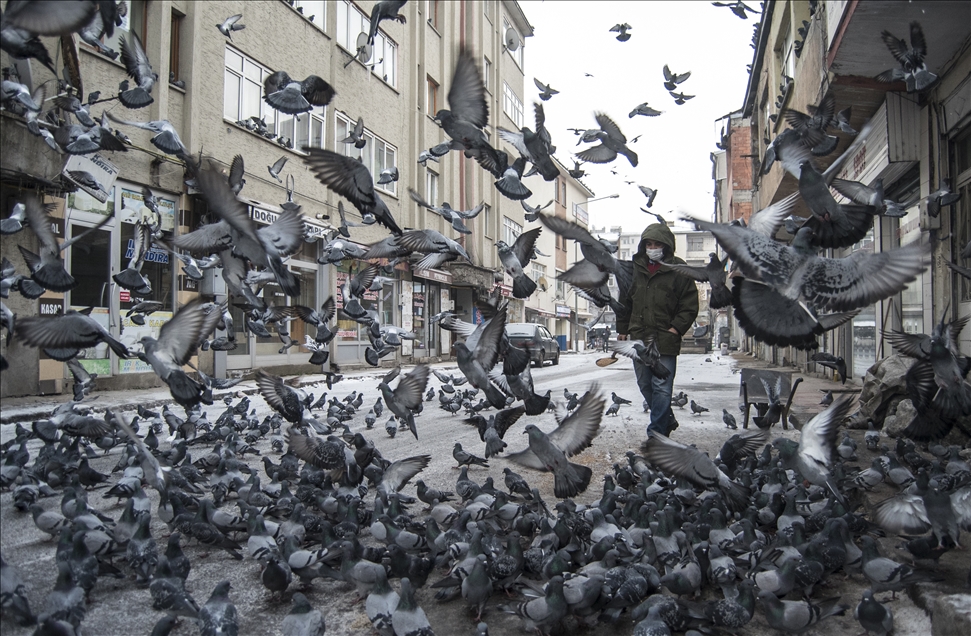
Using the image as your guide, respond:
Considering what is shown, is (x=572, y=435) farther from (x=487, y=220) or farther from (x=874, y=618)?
→ (x=487, y=220)

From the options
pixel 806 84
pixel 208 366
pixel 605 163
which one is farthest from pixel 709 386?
pixel 208 366

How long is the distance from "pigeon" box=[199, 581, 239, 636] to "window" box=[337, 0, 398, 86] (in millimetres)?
16346

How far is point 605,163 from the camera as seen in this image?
21.1 feet

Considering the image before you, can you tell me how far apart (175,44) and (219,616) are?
43.6ft

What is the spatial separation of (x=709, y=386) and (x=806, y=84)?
5.98 m

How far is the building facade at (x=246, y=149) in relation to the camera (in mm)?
9953

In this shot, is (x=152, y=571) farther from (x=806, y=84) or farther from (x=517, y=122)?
(x=517, y=122)

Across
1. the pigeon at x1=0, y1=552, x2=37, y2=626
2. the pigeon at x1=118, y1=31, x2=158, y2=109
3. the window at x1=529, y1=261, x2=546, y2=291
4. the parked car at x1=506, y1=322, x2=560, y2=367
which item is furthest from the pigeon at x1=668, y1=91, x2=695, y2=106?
the window at x1=529, y1=261, x2=546, y2=291

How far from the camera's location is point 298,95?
17.1ft

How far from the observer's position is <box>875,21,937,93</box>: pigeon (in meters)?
5.80

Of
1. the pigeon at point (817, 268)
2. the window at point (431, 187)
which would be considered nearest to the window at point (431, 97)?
the window at point (431, 187)

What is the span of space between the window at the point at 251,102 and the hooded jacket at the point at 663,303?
9.25 metres

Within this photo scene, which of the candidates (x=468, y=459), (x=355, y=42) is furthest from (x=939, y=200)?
(x=355, y=42)

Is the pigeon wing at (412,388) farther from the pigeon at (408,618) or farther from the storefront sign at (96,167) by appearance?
the storefront sign at (96,167)
